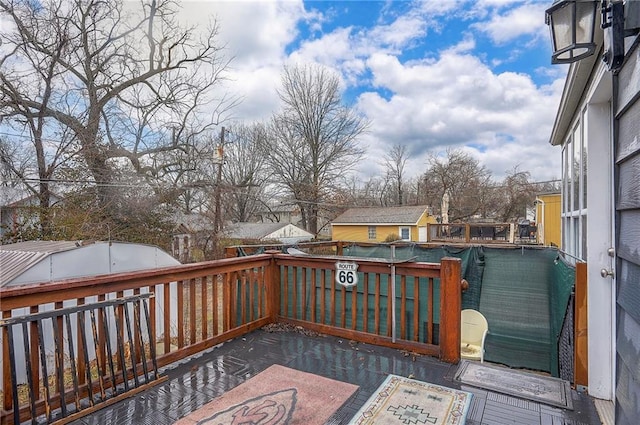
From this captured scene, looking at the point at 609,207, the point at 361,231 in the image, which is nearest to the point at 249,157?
the point at 361,231

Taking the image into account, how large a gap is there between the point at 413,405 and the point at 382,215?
19380mm

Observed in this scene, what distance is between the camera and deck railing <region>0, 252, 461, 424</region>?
6.70ft

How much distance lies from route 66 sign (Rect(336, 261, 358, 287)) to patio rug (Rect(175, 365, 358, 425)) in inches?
37.5

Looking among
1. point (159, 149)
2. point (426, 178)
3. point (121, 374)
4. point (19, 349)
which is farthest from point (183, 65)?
point (426, 178)

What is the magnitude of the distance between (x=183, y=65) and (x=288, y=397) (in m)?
11.7

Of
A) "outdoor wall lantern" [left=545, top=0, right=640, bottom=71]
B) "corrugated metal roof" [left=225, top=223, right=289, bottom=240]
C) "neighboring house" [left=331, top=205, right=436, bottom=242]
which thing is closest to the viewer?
"outdoor wall lantern" [left=545, top=0, right=640, bottom=71]

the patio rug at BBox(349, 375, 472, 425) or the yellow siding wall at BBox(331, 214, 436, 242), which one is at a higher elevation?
the patio rug at BBox(349, 375, 472, 425)

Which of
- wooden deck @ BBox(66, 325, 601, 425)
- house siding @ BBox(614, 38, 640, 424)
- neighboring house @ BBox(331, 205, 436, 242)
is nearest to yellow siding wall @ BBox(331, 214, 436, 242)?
neighboring house @ BBox(331, 205, 436, 242)

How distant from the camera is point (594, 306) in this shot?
90.7 inches

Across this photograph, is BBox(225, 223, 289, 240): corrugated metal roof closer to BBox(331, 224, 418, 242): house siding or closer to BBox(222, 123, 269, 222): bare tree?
BBox(222, 123, 269, 222): bare tree

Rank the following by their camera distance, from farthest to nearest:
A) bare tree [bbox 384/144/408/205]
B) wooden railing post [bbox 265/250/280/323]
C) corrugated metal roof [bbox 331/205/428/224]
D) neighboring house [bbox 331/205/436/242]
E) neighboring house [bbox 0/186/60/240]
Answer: bare tree [bbox 384/144/408/205], corrugated metal roof [bbox 331/205/428/224], neighboring house [bbox 331/205/436/242], neighboring house [bbox 0/186/60/240], wooden railing post [bbox 265/250/280/323]

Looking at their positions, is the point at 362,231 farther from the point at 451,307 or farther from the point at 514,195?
the point at 451,307

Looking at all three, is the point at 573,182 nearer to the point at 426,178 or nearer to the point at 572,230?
the point at 572,230

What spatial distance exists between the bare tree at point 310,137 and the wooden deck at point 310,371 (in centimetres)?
1780
